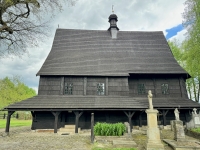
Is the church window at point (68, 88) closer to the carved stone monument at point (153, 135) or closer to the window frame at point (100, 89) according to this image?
the window frame at point (100, 89)

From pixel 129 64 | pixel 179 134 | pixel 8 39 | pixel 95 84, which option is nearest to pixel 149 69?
pixel 129 64

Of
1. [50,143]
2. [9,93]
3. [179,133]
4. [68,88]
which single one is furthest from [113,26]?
[9,93]

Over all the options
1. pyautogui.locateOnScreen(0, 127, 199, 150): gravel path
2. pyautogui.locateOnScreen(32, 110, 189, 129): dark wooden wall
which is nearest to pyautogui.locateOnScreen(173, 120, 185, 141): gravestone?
pyautogui.locateOnScreen(0, 127, 199, 150): gravel path

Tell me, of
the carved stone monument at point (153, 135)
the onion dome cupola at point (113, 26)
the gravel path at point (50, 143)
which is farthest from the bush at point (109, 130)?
the onion dome cupola at point (113, 26)

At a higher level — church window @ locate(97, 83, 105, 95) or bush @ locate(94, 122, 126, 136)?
church window @ locate(97, 83, 105, 95)

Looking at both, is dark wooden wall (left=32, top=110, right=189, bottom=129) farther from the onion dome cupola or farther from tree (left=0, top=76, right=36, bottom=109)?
tree (left=0, top=76, right=36, bottom=109)

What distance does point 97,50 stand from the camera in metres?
15.9

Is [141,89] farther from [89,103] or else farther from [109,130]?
[109,130]

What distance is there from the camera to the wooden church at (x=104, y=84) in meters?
11.2

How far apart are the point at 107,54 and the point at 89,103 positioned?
21.6 ft

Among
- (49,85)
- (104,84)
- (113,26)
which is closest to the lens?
(49,85)

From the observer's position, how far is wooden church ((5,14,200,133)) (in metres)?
11.2

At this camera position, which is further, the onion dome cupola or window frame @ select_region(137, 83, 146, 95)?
the onion dome cupola

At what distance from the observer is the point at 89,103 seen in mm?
11312
